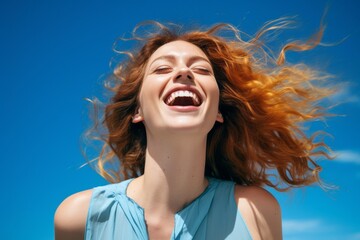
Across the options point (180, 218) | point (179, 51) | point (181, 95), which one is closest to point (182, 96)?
point (181, 95)

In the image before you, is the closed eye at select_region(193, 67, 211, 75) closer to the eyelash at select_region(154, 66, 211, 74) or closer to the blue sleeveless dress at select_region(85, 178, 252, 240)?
the eyelash at select_region(154, 66, 211, 74)

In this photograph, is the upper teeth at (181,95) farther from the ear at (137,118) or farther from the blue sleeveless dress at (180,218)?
the blue sleeveless dress at (180,218)

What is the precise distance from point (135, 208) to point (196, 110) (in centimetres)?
95

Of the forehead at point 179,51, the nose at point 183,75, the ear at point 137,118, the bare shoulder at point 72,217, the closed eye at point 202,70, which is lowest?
the bare shoulder at point 72,217

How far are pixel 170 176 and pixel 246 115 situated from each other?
121 cm

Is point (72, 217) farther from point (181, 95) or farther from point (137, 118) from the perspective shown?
point (181, 95)

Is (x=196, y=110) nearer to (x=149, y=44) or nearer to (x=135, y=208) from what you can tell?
(x=135, y=208)

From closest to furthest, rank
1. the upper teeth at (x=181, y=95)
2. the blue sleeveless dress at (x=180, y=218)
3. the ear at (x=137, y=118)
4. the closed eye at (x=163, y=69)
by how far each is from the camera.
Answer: the blue sleeveless dress at (x=180, y=218) < the upper teeth at (x=181, y=95) < the closed eye at (x=163, y=69) < the ear at (x=137, y=118)

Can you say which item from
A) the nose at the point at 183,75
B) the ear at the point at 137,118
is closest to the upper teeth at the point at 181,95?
the nose at the point at 183,75

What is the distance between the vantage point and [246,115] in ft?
14.2

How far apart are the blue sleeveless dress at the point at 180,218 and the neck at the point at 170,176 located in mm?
91

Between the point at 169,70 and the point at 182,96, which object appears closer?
the point at 182,96

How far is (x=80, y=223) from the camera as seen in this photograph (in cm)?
351

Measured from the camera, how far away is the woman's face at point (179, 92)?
3.36m
